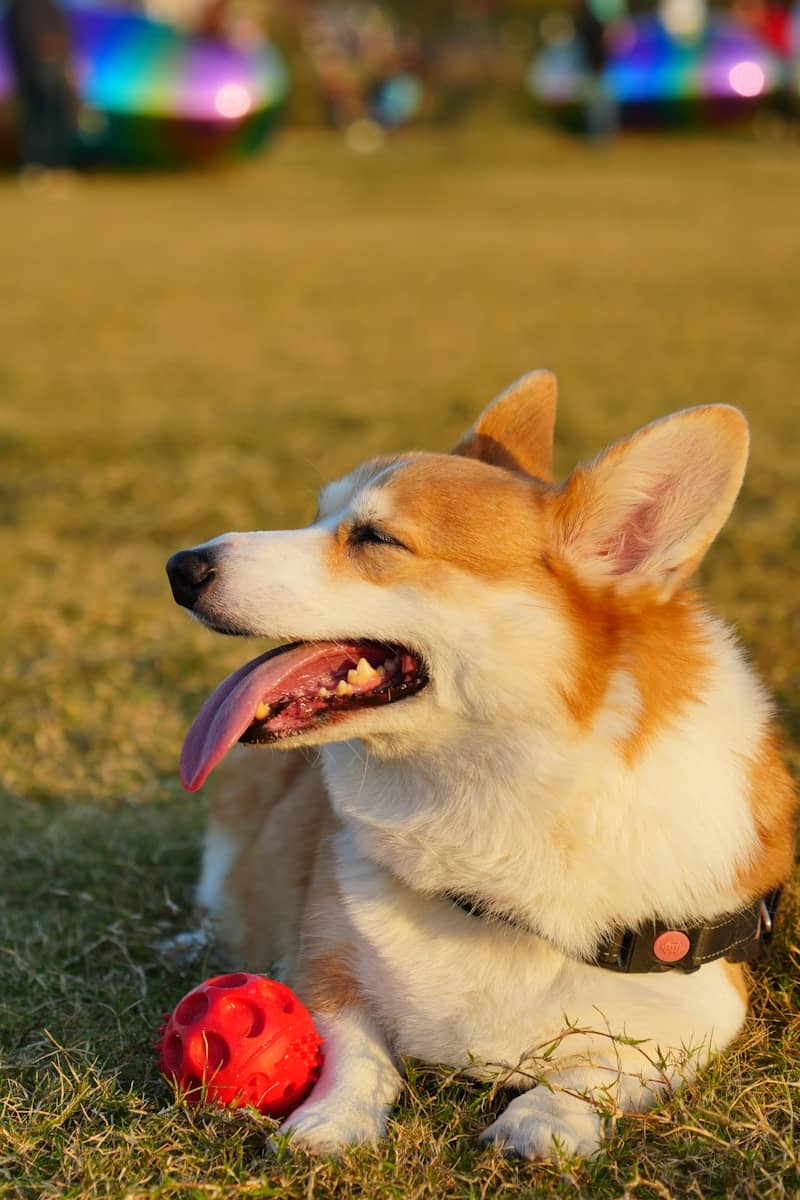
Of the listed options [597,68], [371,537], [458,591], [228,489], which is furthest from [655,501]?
[597,68]

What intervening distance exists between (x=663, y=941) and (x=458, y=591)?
2.11ft

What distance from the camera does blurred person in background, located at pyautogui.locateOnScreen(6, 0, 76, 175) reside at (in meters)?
16.9

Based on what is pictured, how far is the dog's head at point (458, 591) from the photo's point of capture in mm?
2084

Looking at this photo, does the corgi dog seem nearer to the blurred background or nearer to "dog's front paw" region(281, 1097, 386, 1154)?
Result: "dog's front paw" region(281, 1097, 386, 1154)

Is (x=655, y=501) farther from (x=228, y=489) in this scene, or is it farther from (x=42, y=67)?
(x=42, y=67)

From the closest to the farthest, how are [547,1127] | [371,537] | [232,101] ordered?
[547,1127] < [371,537] < [232,101]

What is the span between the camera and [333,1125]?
205 centimetres

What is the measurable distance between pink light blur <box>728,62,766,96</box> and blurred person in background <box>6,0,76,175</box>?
459 inches

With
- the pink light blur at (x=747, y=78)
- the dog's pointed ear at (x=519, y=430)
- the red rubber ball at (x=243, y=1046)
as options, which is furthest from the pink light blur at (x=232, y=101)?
the red rubber ball at (x=243, y=1046)

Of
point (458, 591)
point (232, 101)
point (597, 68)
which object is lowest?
point (597, 68)

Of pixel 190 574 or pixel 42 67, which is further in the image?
pixel 42 67

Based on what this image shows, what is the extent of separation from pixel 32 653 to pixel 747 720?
2769 millimetres

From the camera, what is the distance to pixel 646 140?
24531 mm

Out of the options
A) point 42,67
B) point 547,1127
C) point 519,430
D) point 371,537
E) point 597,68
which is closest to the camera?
point 547,1127
